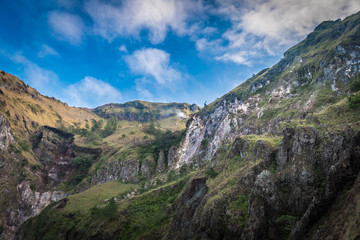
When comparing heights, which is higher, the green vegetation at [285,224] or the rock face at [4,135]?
the rock face at [4,135]

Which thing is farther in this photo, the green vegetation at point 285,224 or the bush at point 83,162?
the bush at point 83,162

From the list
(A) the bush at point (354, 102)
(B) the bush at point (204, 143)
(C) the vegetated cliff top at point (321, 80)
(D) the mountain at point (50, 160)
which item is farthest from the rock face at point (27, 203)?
(A) the bush at point (354, 102)

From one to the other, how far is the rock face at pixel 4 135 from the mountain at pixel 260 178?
60578 mm

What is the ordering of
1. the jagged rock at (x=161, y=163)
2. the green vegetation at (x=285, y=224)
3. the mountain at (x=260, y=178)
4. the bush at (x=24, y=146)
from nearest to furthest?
the mountain at (x=260, y=178), the green vegetation at (x=285, y=224), the jagged rock at (x=161, y=163), the bush at (x=24, y=146)

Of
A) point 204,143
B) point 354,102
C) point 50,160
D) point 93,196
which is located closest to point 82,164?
point 50,160

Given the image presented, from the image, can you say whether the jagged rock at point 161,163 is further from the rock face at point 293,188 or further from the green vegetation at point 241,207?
the green vegetation at point 241,207

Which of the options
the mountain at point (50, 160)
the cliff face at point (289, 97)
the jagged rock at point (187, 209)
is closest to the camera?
the jagged rock at point (187, 209)

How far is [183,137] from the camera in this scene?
134875 mm

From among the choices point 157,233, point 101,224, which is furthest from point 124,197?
point 157,233

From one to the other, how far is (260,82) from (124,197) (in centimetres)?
11667

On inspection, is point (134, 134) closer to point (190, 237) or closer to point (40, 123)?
point (40, 123)

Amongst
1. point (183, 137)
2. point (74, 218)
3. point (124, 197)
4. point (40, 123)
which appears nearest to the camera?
point (74, 218)

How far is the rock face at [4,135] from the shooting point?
128m

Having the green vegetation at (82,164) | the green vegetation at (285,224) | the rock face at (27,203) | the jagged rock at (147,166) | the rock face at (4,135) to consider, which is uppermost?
the rock face at (4,135)
